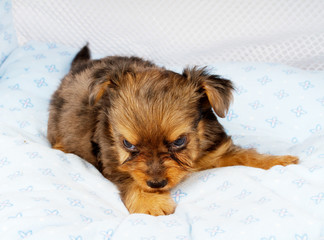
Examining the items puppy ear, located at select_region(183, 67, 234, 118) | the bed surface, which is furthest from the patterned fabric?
puppy ear, located at select_region(183, 67, 234, 118)

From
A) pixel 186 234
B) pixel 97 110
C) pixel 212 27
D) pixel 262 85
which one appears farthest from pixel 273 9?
pixel 186 234

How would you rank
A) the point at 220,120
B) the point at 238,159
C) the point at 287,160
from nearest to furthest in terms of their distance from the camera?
1. the point at 287,160
2. the point at 238,159
3. the point at 220,120

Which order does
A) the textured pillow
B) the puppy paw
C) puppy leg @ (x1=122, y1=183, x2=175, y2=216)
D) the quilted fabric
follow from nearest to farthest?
puppy leg @ (x1=122, y1=183, x2=175, y2=216) → the puppy paw → the quilted fabric → the textured pillow

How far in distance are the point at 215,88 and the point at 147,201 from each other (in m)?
0.97

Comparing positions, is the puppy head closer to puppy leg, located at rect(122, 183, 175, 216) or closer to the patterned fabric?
puppy leg, located at rect(122, 183, 175, 216)

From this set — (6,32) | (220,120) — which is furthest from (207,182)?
(6,32)

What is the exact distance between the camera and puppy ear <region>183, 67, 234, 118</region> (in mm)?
2982

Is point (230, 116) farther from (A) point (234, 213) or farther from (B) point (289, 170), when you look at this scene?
(A) point (234, 213)

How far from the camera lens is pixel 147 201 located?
3.04 m

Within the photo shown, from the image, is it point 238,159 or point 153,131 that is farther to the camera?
point 238,159

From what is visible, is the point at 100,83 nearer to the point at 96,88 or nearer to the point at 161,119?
the point at 96,88

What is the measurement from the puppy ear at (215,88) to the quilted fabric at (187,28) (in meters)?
1.98

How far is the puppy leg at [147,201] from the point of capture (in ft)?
9.68

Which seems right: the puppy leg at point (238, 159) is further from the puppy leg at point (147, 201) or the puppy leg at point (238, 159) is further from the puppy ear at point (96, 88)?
the puppy ear at point (96, 88)
